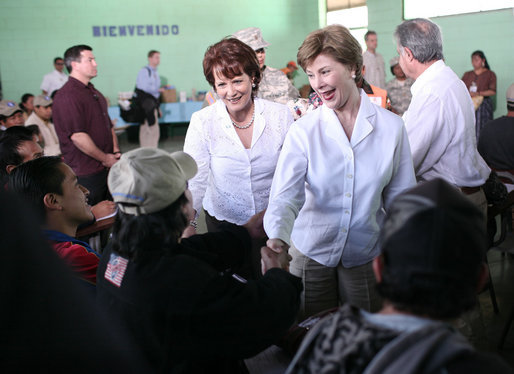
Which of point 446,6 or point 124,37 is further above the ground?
point 124,37

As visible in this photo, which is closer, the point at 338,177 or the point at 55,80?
the point at 338,177

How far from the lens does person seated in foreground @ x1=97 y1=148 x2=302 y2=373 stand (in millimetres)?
1185

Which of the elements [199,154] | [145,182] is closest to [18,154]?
[199,154]

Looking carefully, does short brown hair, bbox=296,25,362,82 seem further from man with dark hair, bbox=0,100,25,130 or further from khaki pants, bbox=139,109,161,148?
khaki pants, bbox=139,109,161,148

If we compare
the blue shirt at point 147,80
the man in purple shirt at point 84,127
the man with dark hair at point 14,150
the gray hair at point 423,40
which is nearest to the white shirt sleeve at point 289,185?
the gray hair at point 423,40

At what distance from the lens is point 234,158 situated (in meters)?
2.38

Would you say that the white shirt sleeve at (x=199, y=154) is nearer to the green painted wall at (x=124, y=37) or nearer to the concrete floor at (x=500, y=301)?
the concrete floor at (x=500, y=301)

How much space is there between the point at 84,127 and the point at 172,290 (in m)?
3.23

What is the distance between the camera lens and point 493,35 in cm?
875

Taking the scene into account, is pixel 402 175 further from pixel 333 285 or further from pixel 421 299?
pixel 421 299

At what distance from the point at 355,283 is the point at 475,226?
1.10 meters

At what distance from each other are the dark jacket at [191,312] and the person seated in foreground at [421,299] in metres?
0.33

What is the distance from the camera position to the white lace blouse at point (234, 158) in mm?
2381

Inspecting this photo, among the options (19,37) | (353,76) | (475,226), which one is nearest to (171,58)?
(19,37)
